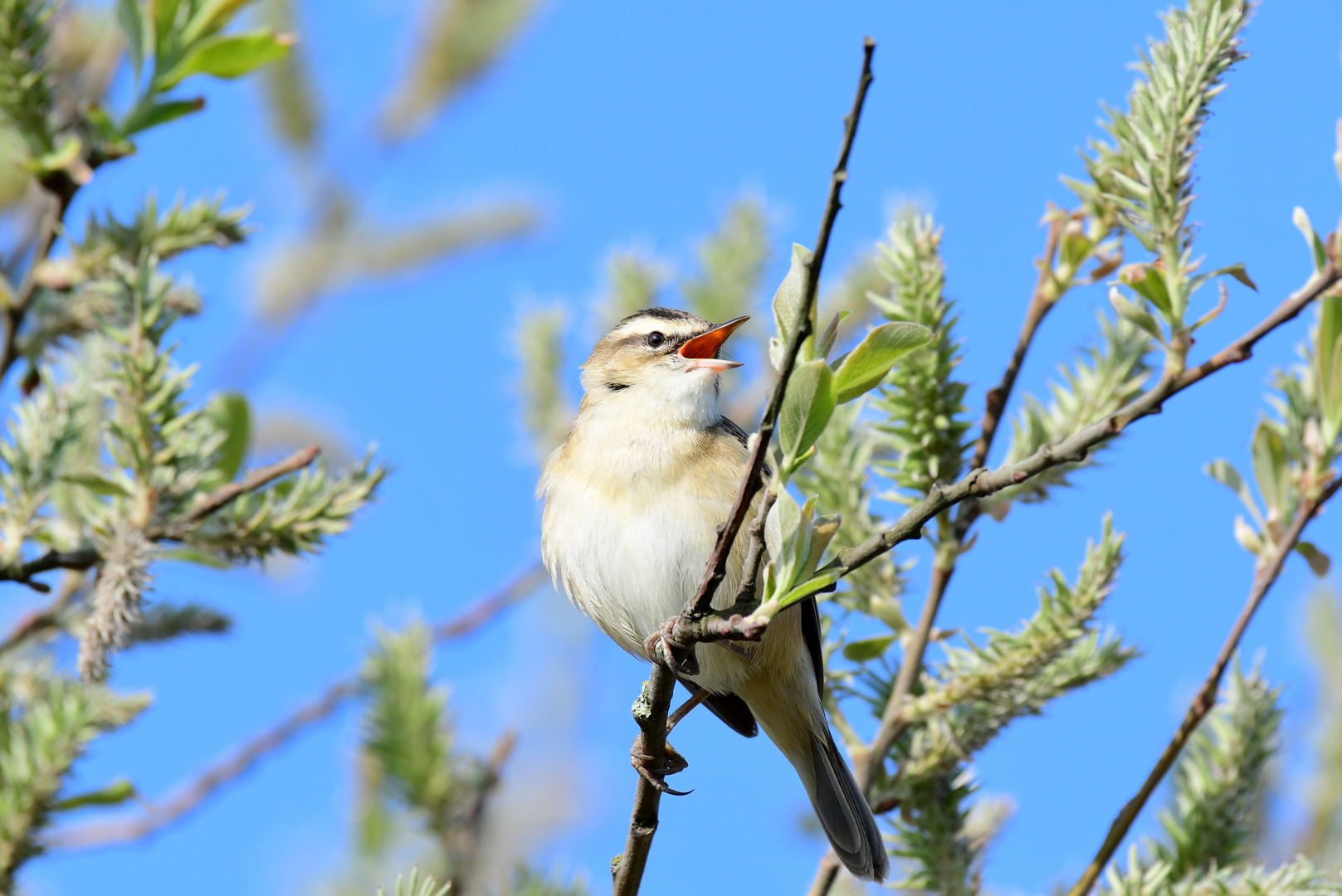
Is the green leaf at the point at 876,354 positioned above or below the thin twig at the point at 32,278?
below

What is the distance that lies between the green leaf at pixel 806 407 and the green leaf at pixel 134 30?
2.11m

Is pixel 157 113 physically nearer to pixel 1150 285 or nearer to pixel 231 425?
pixel 231 425

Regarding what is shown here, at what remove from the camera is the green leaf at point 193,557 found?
117 inches

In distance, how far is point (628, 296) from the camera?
14.0 feet

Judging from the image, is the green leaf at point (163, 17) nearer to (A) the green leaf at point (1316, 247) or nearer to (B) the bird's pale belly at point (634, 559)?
(B) the bird's pale belly at point (634, 559)

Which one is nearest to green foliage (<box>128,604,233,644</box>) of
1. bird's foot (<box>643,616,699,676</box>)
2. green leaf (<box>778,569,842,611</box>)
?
bird's foot (<box>643,616,699,676</box>)

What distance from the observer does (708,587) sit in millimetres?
1896

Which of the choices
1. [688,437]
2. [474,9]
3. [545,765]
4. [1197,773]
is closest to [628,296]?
[688,437]

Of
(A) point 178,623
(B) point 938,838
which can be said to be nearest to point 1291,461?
(B) point 938,838

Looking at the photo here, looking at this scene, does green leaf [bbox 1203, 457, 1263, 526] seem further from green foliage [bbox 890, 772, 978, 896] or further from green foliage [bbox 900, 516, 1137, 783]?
green foliage [bbox 890, 772, 978, 896]

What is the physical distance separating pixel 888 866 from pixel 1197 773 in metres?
1.07

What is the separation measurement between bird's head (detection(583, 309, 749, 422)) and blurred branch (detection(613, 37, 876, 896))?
4.03 ft

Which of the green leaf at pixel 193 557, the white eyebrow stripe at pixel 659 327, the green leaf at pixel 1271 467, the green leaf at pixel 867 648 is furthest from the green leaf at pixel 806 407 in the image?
the white eyebrow stripe at pixel 659 327

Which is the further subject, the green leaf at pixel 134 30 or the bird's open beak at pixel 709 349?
the bird's open beak at pixel 709 349
